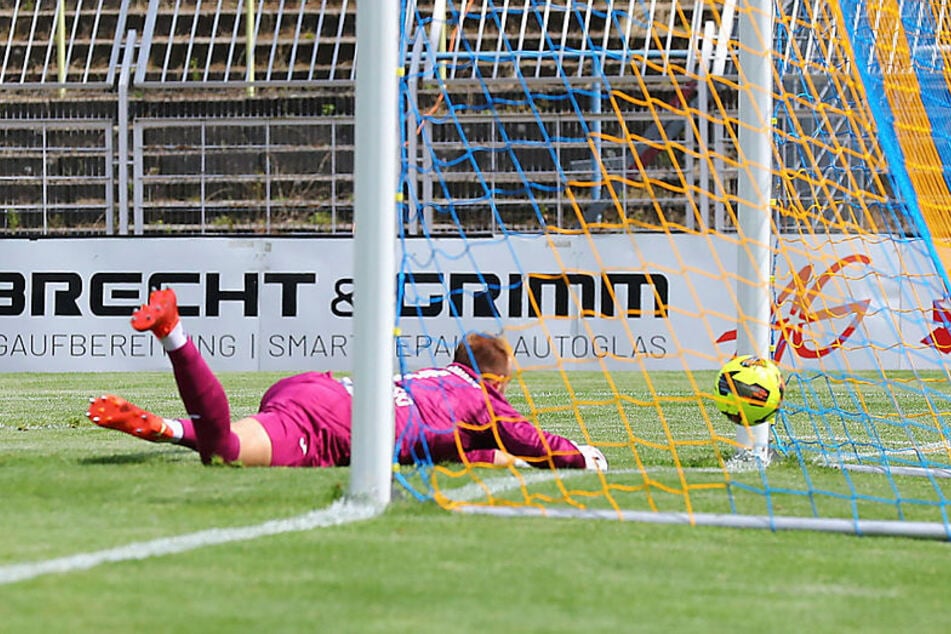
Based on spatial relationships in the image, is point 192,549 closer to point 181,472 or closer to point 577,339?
point 181,472

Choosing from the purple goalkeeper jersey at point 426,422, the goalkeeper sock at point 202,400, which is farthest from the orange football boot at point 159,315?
the purple goalkeeper jersey at point 426,422

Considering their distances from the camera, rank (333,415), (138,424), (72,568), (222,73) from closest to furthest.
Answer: (72,568) < (138,424) < (333,415) < (222,73)

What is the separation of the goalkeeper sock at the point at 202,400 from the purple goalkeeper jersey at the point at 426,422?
0.26m

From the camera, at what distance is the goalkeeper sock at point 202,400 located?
487cm

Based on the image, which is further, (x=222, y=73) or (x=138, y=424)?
(x=222, y=73)

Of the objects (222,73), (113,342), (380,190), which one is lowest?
(113,342)

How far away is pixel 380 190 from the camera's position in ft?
13.8

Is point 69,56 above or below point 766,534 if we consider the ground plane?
above

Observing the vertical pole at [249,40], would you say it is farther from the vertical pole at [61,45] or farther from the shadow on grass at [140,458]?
the shadow on grass at [140,458]

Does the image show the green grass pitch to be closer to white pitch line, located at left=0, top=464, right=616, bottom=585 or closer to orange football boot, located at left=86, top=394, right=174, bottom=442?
white pitch line, located at left=0, top=464, right=616, bottom=585

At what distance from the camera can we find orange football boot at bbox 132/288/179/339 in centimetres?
464

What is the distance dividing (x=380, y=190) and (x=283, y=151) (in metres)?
10.7

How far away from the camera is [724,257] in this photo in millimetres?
12961

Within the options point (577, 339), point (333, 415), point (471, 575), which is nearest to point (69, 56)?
point (577, 339)
